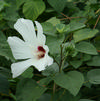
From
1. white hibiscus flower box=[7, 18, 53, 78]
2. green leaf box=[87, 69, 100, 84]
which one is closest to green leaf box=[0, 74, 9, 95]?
white hibiscus flower box=[7, 18, 53, 78]

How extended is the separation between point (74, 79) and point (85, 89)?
34 cm

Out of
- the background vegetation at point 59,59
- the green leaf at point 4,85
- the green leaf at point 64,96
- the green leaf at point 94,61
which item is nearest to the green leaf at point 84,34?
the background vegetation at point 59,59

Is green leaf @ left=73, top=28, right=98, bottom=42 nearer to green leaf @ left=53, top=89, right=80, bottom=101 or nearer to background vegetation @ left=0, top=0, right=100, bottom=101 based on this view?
background vegetation @ left=0, top=0, right=100, bottom=101

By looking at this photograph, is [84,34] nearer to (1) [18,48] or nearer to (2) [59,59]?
(2) [59,59]

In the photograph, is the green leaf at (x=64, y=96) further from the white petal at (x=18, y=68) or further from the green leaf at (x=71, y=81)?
the white petal at (x=18, y=68)

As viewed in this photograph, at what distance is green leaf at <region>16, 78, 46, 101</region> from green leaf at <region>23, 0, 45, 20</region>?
306 mm

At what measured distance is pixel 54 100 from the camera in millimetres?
708

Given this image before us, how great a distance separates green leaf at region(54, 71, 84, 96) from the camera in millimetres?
518

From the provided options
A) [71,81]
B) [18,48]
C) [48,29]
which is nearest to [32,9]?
[48,29]

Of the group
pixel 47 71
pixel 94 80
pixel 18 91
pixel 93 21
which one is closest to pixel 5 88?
pixel 18 91

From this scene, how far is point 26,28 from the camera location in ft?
1.72

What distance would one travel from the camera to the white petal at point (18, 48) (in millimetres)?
507

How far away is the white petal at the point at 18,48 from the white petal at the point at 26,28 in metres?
0.03

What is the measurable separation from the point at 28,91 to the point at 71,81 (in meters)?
0.18
